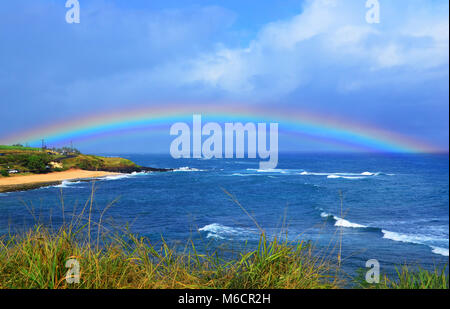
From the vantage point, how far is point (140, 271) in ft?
7.38

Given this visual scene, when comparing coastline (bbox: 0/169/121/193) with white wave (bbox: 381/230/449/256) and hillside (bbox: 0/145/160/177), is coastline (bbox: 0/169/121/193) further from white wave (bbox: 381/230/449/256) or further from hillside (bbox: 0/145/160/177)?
white wave (bbox: 381/230/449/256)

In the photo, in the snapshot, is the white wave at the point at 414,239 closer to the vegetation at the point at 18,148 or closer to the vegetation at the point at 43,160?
the vegetation at the point at 43,160

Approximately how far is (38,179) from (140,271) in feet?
9.61

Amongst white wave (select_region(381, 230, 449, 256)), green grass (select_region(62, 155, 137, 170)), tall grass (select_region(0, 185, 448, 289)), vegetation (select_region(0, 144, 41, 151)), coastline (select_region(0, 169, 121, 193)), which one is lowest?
white wave (select_region(381, 230, 449, 256))

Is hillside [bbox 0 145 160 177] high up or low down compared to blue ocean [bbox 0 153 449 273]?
up

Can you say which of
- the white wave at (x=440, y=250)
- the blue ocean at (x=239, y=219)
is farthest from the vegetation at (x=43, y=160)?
the white wave at (x=440, y=250)

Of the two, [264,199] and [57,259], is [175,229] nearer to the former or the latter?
[57,259]

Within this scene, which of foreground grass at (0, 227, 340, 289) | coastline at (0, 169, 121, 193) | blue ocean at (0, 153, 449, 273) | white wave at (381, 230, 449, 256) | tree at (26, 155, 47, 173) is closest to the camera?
foreground grass at (0, 227, 340, 289)

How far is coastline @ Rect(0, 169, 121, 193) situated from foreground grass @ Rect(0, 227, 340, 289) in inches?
71.7

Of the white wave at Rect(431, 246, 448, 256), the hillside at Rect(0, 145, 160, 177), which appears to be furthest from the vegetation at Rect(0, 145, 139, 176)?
the white wave at Rect(431, 246, 448, 256)

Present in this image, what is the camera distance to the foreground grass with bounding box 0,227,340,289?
80.6 inches

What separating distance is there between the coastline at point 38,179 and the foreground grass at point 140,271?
5.97 feet
